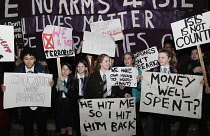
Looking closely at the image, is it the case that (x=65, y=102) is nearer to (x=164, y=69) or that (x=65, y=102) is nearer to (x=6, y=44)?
(x=6, y=44)

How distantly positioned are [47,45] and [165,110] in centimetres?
213

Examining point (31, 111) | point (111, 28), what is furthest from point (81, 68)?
point (111, 28)

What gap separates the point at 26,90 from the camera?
3.69 m

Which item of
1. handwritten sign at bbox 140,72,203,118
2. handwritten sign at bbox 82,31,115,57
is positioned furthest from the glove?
handwritten sign at bbox 140,72,203,118

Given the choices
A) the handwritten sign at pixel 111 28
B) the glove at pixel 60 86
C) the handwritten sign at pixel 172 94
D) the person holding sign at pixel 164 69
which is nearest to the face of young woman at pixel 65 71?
the glove at pixel 60 86

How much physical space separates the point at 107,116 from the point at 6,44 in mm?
1885

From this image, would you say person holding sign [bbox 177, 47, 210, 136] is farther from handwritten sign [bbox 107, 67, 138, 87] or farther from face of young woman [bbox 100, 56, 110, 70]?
face of young woman [bbox 100, 56, 110, 70]

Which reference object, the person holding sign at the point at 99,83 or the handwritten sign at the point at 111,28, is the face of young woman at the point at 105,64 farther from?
the handwritten sign at the point at 111,28

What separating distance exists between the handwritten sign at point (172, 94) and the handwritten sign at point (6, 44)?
205 centimetres

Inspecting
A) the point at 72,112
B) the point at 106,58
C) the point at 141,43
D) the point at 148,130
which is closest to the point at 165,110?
the point at 148,130

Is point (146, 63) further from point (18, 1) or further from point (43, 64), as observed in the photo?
point (18, 1)

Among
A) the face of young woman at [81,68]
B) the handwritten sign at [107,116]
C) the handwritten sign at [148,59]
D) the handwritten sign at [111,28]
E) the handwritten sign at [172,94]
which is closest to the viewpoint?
the handwritten sign at [172,94]

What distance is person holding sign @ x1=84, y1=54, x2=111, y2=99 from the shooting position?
12.2ft

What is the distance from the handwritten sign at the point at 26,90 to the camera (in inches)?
141
